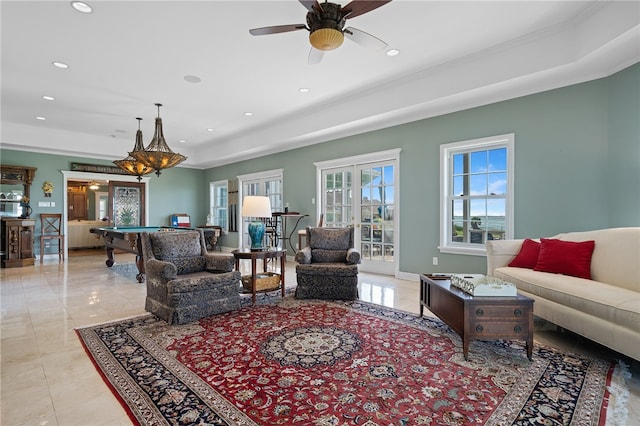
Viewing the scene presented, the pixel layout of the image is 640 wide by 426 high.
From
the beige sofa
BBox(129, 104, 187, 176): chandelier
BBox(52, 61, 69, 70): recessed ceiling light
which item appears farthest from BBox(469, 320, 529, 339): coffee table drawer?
BBox(52, 61, 69, 70): recessed ceiling light

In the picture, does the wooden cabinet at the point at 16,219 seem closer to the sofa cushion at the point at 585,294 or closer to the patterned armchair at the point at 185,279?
the patterned armchair at the point at 185,279

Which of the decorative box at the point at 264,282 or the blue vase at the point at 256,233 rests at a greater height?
the blue vase at the point at 256,233

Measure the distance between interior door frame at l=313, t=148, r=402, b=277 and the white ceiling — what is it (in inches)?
19.8

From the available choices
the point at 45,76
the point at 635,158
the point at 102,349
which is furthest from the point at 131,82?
the point at 635,158

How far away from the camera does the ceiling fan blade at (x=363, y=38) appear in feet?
8.50

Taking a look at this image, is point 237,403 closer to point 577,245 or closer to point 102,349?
point 102,349

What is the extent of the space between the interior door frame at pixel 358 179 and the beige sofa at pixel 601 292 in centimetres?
207

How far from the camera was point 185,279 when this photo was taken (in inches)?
125

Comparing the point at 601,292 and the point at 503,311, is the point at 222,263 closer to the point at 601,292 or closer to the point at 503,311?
the point at 503,311

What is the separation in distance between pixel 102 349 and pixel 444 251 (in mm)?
4227

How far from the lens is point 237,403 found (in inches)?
71.6

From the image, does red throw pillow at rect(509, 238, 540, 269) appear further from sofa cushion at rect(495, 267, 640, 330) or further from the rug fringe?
the rug fringe

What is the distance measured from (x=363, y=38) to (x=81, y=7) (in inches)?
100

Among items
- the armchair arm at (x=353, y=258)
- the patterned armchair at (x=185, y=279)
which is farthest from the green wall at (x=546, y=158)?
the patterned armchair at (x=185, y=279)
